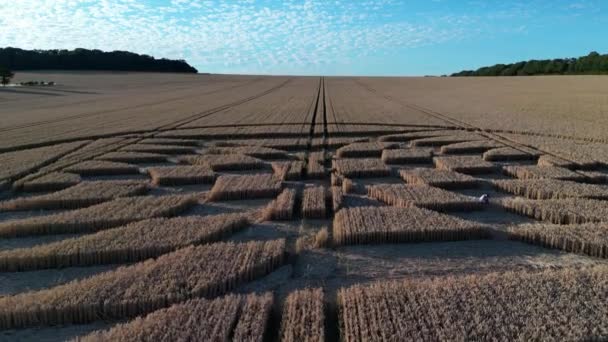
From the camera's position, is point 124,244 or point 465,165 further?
point 465,165


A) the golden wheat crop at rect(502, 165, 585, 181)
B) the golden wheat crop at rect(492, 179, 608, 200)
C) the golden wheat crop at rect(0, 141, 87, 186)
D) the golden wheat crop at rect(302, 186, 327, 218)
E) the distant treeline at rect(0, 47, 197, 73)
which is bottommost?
the golden wheat crop at rect(0, 141, 87, 186)

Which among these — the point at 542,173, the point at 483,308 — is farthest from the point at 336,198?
the point at 542,173

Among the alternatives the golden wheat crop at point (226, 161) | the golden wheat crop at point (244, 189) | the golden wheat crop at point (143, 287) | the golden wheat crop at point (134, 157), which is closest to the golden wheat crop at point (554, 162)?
the golden wheat crop at point (244, 189)

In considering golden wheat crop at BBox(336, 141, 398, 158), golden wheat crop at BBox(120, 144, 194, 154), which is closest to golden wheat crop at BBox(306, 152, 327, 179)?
golden wheat crop at BBox(336, 141, 398, 158)

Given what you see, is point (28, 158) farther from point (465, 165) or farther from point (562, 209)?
point (562, 209)

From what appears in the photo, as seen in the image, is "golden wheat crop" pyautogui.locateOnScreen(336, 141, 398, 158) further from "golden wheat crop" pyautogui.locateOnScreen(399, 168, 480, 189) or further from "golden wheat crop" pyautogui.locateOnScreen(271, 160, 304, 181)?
"golden wheat crop" pyautogui.locateOnScreen(399, 168, 480, 189)

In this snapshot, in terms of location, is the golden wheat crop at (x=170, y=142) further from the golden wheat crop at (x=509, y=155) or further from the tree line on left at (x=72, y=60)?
the tree line on left at (x=72, y=60)

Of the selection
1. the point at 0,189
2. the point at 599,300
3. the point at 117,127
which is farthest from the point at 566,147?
the point at 117,127
